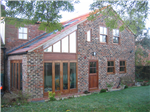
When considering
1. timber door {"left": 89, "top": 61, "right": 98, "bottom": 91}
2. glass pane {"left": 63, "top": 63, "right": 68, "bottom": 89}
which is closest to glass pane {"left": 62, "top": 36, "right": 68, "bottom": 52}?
glass pane {"left": 63, "top": 63, "right": 68, "bottom": 89}

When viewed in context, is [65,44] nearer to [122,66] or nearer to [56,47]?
[56,47]

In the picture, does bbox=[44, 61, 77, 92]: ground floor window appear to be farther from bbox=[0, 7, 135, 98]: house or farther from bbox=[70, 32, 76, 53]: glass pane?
bbox=[70, 32, 76, 53]: glass pane

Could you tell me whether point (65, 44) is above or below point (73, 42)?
below

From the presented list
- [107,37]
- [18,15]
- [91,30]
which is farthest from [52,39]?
[107,37]

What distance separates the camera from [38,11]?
21.4 ft

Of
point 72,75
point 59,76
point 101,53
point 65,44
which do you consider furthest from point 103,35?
point 59,76

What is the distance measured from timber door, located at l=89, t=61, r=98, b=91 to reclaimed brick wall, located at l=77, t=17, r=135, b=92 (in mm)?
260

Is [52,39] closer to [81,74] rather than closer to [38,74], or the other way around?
[38,74]

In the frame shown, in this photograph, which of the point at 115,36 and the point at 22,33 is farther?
the point at 115,36

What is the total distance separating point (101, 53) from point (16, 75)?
260 inches

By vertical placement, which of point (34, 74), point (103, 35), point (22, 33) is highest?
point (22, 33)

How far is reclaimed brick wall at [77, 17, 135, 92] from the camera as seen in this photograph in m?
10.7

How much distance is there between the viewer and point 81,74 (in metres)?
10.7

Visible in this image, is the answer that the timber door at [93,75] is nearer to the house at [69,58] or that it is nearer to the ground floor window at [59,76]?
the house at [69,58]
